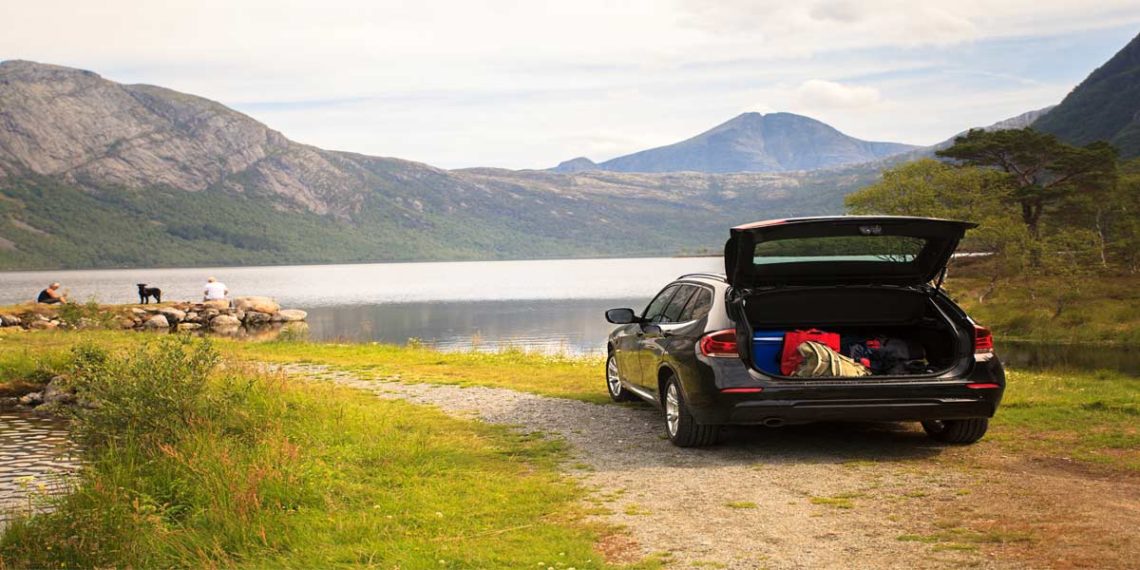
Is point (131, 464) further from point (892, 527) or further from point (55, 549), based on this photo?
point (892, 527)

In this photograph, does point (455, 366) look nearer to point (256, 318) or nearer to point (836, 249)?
point (836, 249)

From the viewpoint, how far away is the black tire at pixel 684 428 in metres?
9.45

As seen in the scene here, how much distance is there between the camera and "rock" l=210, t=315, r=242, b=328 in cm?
4767

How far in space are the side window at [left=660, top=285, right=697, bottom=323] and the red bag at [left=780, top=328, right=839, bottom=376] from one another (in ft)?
4.31

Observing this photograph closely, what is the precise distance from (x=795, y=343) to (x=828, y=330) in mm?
810

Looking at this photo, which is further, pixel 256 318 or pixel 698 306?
pixel 256 318

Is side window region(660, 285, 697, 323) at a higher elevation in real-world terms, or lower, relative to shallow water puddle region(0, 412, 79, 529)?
higher

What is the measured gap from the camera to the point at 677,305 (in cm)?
1085

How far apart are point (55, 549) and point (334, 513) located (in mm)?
2054

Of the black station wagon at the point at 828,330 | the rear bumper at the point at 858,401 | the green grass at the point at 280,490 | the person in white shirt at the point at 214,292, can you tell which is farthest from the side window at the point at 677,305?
the person in white shirt at the point at 214,292

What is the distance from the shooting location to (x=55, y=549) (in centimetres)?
694

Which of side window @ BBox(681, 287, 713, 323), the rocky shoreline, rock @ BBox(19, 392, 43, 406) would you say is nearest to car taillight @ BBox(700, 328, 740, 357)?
side window @ BBox(681, 287, 713, 323)

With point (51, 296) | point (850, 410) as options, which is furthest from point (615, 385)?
point (51, 296)

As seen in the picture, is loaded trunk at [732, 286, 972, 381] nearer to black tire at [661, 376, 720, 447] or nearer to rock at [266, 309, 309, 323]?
black tire at [661, 376, 720, 447]
